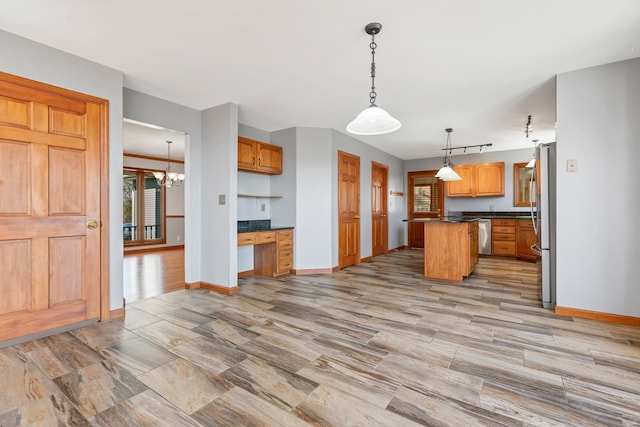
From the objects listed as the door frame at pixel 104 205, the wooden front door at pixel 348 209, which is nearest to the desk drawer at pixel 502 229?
the wooden front door at pixel 348 209

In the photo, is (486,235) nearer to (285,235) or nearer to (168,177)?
(285,235)

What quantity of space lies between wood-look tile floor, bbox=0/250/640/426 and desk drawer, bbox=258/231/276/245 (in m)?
1.29

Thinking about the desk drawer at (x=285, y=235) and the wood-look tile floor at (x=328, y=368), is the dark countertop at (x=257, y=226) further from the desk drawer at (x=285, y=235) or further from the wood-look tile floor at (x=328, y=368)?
the wood-look tile floor at (x=328, y=368)

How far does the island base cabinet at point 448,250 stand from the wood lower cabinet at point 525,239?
2.35m

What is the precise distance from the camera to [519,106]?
4.15 metres

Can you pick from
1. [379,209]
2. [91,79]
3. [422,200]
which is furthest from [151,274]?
[422,200]

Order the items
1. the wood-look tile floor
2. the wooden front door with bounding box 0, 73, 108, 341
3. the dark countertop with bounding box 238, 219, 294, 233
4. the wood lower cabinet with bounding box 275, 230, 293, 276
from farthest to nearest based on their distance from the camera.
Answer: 1. the wood lower cabinet with bounding box 275, 230, 293, 276
2. the dark countertop with bounding box 238, 219, 294, 233
3. the wooden front door with bounding box 0, 73, 108, 341
4. the wood-look tile floor

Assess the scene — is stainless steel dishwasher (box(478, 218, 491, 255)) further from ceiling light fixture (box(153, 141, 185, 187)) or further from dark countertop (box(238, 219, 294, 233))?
ceiling light fixture (box(153, 141, 185, 187))

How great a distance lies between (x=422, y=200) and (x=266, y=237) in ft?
17.2

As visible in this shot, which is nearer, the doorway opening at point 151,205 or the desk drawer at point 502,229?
the desk drawer at point 502,229

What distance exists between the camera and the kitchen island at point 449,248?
4605 mm

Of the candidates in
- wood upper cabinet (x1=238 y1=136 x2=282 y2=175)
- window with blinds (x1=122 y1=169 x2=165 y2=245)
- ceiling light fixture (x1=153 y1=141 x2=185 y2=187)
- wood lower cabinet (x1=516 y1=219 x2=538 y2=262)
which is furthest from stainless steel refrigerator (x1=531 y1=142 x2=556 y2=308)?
window with blinds (x1=122 y1=169 x2=165 y2=245)

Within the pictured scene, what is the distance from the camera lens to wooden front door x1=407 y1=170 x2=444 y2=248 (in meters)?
8.10

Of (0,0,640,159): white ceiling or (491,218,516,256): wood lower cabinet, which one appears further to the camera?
(491,218,516,256): wood lower cabinet
